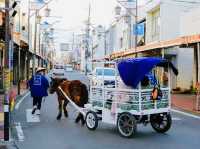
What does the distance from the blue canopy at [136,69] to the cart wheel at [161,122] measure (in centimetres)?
126

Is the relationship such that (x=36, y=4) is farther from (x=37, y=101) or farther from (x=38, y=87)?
(x=38, y=87)

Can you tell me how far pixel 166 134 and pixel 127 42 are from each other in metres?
56.4

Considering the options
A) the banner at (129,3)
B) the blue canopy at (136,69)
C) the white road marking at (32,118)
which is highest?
the banner at (129,3)

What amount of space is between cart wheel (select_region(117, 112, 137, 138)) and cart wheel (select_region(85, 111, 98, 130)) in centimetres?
115

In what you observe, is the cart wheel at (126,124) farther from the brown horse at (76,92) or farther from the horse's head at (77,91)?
the horse's head at (77,91)

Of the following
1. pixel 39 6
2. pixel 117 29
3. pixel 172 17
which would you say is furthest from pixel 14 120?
pixel 117 29

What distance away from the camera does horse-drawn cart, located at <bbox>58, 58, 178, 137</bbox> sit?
13.5m

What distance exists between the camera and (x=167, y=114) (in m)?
14.3

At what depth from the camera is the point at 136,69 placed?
44.7 ft

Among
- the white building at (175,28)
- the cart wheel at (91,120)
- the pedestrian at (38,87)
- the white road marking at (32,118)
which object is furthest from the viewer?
the white building at (175,28)

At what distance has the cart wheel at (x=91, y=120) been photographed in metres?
14.7

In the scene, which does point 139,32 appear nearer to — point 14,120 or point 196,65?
point 196,65

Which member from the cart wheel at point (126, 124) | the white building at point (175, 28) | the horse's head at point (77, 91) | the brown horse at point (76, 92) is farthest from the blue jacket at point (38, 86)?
the white building at point (175, 28)

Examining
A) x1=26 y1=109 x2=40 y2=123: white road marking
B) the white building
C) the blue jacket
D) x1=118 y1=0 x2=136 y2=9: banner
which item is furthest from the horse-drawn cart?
x1=118 y1=0 x2=136 y2=9: banner
